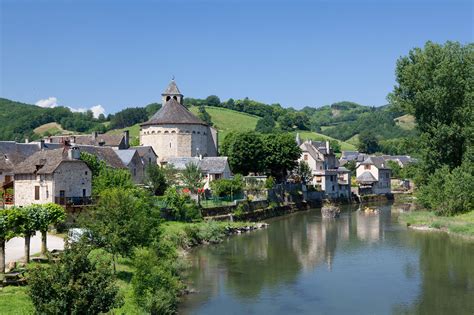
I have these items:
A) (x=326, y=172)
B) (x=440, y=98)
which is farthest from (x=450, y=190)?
(x=326, y=172)

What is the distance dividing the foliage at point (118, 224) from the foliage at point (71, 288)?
1003cm

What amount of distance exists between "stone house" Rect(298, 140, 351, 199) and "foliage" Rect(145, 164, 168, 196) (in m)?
31.5

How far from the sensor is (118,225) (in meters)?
26.2

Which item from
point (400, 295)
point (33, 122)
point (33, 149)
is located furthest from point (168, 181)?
point (33, 122)

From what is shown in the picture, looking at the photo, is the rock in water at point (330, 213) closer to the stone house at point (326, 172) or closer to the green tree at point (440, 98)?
the green tree at point (440, 98)

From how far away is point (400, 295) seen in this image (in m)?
26.9

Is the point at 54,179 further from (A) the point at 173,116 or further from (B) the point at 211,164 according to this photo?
(A) the point at 173,116

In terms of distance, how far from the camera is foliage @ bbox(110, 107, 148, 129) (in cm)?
14712

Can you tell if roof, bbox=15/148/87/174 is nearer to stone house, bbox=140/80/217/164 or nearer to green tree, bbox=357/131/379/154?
stone house, bbox=140/80/217/164

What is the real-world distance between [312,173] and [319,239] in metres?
35.7

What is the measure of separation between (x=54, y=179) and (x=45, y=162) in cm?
201

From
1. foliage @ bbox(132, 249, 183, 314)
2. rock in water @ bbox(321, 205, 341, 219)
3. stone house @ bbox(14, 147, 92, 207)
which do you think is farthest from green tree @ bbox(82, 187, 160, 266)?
rock in water @ bbox(321, 205, 341, 219)

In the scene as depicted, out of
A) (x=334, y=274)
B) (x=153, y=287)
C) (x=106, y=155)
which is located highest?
(x=106, y=155)

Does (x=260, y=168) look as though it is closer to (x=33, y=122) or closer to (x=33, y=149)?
(x=33, y=149)
